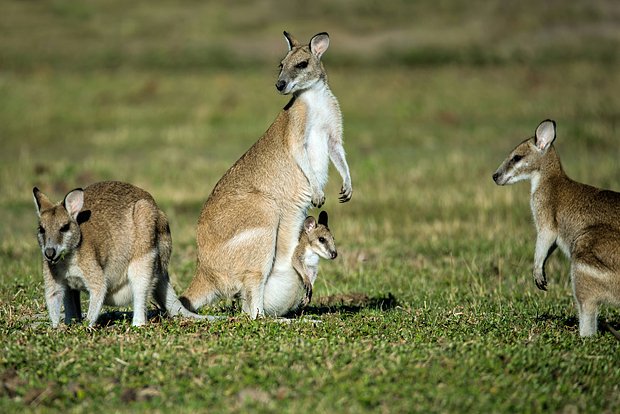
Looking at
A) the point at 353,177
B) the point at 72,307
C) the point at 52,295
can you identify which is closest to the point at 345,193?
the point at 72,307

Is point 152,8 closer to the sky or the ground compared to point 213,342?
closer to the sky

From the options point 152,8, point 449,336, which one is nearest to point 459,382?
point 449,336

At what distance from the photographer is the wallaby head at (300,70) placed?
345 inches

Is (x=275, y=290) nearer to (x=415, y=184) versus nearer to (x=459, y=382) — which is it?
(x=459, y=382)

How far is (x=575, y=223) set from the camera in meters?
7.90

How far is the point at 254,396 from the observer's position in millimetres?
5828

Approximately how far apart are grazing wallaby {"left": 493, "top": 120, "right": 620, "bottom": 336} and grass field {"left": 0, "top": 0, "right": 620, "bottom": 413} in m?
0.44

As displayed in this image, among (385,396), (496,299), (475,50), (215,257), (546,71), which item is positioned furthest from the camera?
(475,50)

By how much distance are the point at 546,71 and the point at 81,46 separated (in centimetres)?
1842

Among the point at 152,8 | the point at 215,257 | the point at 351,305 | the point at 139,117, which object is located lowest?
the point at 351,305

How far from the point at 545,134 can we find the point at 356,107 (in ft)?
57.5

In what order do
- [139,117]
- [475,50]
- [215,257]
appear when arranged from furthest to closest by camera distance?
[475,50], [139,117], [215,257]

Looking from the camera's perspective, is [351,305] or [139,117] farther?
[139,117]

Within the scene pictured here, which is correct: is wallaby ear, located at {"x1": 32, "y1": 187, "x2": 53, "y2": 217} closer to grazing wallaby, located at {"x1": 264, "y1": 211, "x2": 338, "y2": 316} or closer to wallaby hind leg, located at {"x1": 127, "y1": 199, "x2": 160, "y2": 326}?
wallaby hind leg, located at {"x1": 127, "y1": 199, "x2": 160, "y2": 326}
